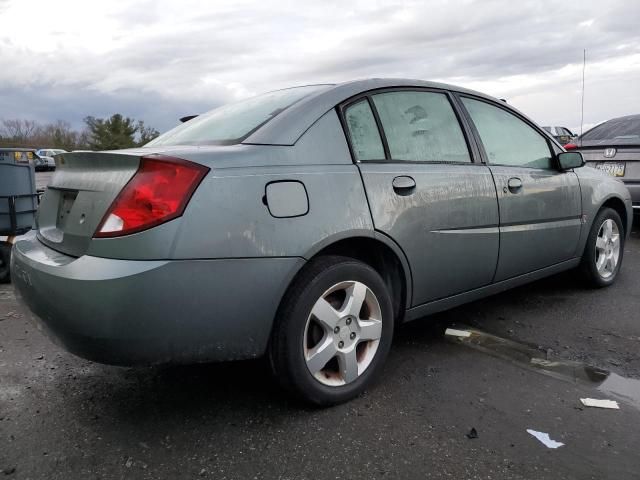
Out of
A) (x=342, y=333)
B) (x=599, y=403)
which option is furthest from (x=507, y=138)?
(x=342, y=333)

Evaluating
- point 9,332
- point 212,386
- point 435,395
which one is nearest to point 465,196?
point 435,395

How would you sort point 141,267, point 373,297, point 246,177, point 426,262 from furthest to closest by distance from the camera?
point 426,262 → point 373,297 → point 246,177 → point 141,267

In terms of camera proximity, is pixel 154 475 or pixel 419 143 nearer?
pixel 154 475

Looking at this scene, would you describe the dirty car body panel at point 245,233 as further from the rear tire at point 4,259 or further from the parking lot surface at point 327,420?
the rear tire at point 4,259

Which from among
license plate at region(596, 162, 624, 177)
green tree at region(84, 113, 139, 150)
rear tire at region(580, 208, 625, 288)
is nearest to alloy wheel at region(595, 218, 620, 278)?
rear tire at region(580, 208, 625, 288)

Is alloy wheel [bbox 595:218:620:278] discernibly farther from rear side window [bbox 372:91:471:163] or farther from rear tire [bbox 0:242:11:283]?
rear tire [bbox 0:242:11:283]

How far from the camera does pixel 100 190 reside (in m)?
2.31

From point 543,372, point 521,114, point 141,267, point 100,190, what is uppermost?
point 521,114

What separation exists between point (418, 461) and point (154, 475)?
1014 millimetres

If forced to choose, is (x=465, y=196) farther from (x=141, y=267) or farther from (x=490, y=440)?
(x=141, y=267)

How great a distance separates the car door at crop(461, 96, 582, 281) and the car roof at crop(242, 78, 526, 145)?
2.77ft

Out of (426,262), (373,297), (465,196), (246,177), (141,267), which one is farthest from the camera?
(465,196)

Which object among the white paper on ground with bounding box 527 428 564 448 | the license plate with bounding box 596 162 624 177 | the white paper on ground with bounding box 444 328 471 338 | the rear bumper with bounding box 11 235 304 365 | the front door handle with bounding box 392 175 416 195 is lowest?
the white paper on ground with bounding box 444 328 471 338

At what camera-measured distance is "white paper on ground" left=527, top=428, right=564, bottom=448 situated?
89.8 inches
